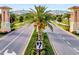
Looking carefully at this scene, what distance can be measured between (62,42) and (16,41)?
632 mm

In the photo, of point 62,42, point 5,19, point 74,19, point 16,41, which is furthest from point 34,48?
point 74,19

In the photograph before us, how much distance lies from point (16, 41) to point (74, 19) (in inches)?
33.6

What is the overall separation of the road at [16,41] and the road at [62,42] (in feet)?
0.96

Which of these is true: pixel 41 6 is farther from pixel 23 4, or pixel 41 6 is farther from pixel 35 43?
pixel 35 43

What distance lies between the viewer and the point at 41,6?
3.59 m

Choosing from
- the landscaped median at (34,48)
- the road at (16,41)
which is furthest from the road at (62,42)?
the road at (16,41)

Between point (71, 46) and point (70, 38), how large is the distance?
0.36ft

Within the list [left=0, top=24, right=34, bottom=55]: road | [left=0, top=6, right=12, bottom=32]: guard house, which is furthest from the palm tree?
[left=0, top=6, right=12, bottom=32]: guard house

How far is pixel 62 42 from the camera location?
365 cm

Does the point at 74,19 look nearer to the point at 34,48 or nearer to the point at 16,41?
the point at 34,48

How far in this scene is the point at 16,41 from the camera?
11.9ft

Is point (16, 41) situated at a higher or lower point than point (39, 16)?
lower

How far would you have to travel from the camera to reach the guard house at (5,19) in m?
3.63
